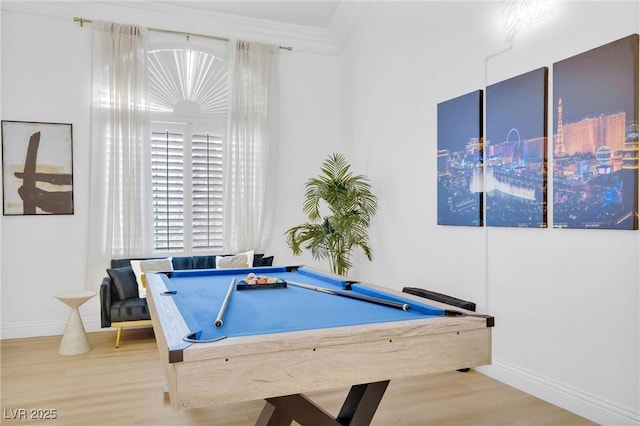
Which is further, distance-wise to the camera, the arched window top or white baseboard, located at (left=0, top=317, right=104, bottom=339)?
the arched window top

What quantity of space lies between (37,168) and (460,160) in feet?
14.7

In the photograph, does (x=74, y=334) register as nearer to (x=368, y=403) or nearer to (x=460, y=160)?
(x=368, y=403)

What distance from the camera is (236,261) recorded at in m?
5.34

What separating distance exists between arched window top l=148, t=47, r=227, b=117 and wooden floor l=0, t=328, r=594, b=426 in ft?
10.1

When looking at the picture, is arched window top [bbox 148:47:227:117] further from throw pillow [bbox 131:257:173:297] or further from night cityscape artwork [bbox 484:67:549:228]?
night cityscape artwork [bbox 484:67:549:228]

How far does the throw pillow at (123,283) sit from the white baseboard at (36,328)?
0.80 metres

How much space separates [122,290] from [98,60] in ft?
8.68

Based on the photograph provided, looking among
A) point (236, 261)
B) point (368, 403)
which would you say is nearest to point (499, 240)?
point (368, 403)

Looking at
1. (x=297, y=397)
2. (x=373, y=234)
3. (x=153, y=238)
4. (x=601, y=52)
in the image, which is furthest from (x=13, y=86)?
(x=601, y=52)

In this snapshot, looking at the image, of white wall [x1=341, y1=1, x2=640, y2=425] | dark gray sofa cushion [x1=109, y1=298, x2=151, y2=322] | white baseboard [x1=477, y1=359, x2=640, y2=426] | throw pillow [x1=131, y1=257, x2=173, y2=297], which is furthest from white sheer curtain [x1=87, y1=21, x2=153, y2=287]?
white baseboard [x1=477, y1=359, x2=640, y2=426]

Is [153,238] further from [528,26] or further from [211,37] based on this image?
[528,26]

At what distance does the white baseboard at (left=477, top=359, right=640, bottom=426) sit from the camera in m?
2.65

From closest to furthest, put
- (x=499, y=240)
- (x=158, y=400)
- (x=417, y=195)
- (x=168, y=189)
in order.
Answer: (x=158, y=400) → (x=499, y=240) → (x=417, y=195) → (x=168, y=189)

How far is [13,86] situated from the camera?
5.00 metres
